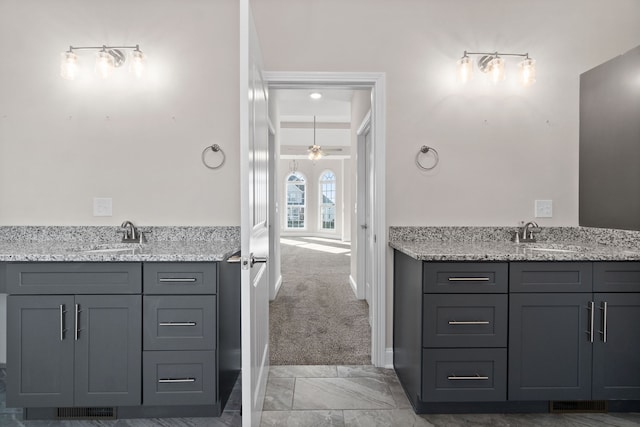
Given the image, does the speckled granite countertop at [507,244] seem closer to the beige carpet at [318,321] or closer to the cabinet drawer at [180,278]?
the beige carpet at [318,321]

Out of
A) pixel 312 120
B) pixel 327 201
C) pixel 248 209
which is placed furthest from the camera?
pixel 327 201

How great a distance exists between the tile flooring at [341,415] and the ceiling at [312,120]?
255cm

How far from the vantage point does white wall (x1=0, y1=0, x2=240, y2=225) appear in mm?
2416

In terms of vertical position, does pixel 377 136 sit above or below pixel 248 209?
above

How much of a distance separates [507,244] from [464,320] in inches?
29.1

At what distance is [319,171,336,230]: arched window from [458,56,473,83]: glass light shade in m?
9.65

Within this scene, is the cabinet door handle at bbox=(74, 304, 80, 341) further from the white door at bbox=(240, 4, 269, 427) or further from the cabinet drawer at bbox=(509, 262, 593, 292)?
the cabinet drawer at bbox=(509, 262, 593, 292)

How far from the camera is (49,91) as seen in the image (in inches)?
95.4

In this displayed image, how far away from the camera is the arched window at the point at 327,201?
12.1m

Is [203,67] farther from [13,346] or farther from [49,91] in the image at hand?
[13,346]

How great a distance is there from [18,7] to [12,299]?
191 centimetres

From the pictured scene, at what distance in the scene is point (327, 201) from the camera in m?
12.2

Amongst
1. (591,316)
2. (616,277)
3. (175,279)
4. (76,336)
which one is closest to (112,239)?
(76,336)

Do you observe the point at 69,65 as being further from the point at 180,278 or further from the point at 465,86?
the point at 465,86
